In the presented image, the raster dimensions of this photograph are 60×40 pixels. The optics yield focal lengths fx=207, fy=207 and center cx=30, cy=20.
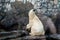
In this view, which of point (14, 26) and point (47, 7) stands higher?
point (47, 7)

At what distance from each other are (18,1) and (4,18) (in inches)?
13.1

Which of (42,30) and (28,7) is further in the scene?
(28,7)

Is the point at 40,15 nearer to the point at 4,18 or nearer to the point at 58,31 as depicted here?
the point at 58,31

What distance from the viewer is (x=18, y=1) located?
3131mm

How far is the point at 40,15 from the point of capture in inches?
119

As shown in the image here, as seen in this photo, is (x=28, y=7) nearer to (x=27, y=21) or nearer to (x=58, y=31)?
(x=27, y=21)

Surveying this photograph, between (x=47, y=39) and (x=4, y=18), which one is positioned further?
(x=4, y=18)

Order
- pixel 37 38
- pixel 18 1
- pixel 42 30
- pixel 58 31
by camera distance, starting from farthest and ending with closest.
→ pixel 18 1
pixel 58 31
pixel 42 30
pixel 37 38

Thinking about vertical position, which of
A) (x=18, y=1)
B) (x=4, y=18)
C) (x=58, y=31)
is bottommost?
(x=58, y=31)

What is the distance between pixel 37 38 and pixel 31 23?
15.4 inches

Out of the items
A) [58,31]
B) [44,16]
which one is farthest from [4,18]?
[58,31]

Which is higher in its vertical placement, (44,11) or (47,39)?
(44,11)

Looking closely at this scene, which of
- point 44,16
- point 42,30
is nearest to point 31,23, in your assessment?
point 42,30

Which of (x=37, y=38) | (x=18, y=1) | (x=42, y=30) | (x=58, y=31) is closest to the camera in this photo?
(x=37, y=38)
